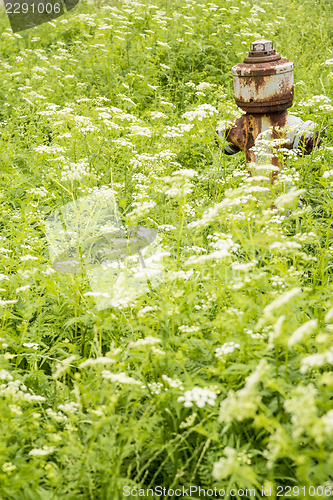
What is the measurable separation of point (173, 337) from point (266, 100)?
7.61 feet

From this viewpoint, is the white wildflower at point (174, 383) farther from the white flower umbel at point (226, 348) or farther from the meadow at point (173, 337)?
the white flower umbel at point (226, 348)

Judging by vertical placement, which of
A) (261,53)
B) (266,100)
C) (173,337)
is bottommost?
(173,337)

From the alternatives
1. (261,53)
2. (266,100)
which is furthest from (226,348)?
(261,53)

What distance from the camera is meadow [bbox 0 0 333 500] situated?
1.74 m

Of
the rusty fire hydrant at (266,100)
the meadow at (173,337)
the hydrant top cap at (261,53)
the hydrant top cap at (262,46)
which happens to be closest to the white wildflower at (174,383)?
the meadow at (173,337)

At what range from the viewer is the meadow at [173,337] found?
5.71ft

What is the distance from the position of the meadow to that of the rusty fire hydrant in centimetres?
15

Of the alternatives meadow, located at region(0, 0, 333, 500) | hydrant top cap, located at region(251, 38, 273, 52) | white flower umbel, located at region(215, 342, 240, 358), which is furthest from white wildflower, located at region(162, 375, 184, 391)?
hydrant top cap, located at region(251, 38, 273, 52)

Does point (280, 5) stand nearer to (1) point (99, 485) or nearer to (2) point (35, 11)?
(2) point (35, 11)

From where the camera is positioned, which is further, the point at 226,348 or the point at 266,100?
the point at 266,100

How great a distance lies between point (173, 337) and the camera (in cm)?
217

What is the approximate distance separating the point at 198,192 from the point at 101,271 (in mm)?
1528

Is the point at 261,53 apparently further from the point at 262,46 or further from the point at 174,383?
the point at 174,383

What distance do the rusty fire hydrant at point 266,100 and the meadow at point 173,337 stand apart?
151mm
